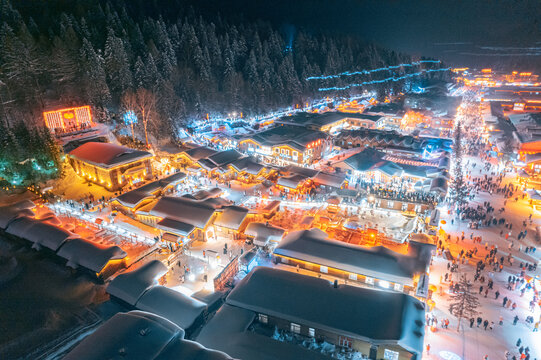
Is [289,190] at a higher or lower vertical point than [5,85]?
lower

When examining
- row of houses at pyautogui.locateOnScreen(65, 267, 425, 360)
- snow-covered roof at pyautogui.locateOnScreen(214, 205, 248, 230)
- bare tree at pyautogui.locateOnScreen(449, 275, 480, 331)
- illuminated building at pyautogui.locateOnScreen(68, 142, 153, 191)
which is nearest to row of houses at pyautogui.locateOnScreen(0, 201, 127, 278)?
row of houses at pyautogui.locateOnScreen(65, 267, 425, 360)

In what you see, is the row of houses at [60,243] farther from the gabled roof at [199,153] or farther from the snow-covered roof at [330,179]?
the snow-covered roof at [330,179]

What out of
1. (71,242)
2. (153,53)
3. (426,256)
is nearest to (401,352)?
(426,256)

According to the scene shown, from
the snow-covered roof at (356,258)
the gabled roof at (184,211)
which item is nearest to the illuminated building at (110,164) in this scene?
the gabled roof at (184,211)

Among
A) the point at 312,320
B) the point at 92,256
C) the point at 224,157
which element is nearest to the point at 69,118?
the point at 224,157

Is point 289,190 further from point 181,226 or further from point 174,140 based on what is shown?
point 174,140

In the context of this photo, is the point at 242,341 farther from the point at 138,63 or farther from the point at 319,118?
the point at 319,118

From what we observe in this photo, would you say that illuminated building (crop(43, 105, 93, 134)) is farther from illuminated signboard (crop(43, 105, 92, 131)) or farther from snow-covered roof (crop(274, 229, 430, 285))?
snow-covered roof (crop(274, 229, 430, 285))
